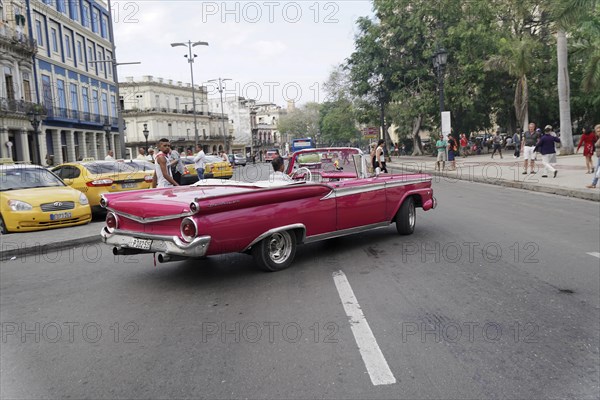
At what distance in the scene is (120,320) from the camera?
15.1 ft

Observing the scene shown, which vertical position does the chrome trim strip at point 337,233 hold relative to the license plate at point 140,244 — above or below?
below

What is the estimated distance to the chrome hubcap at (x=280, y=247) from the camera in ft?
19.6

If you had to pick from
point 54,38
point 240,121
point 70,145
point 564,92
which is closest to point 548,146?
point 564,92

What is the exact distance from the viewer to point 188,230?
203 inches

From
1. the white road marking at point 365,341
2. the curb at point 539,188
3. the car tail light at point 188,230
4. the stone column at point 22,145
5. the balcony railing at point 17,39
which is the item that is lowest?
the white road marking at point 365,341

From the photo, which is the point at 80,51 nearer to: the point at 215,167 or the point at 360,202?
the point at 215,167

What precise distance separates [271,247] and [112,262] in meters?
2.57

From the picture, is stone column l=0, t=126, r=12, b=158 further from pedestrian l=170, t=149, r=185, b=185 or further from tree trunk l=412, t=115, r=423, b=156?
tree trunk l=412, t=115, r=423, b=156

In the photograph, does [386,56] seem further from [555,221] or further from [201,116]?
[201,116]

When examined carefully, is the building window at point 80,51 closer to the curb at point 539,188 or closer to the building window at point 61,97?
the building window at point 61,97

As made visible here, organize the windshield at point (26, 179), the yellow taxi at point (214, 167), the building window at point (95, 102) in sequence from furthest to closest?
1. the building window at point (95, 102)
2. the yellow taxi at point (214, 167)
3. the windshield at point (26, 179)

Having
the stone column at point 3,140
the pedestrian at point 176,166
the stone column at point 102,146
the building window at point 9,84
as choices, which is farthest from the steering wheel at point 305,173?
the stone column at point 102,146

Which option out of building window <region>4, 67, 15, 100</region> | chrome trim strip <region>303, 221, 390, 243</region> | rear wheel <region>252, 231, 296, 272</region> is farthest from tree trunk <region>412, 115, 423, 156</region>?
rear wheel <region>252, 231, 296, 272</region>

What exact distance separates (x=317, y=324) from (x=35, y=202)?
24.8 ft
